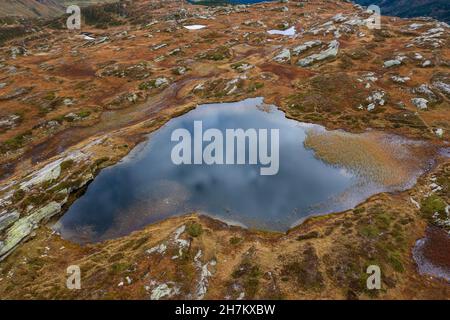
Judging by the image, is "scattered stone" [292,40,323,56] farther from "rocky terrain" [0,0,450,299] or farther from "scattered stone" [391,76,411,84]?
"scattered stone" [391,76,411,84]

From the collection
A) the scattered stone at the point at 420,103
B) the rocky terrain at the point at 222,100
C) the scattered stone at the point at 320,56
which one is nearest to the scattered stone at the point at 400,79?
the rocky terrain at the point at 222,100

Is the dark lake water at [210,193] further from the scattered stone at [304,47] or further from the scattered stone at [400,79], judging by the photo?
the scattered stone at [304,47]

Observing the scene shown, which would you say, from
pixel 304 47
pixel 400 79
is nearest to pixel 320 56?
pixel 304 47

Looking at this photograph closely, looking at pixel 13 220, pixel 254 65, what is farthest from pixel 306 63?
pixel 13 220

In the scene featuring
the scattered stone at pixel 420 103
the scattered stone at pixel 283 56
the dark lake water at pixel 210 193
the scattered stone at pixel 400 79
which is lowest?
the dark lake water at pixel 210 193

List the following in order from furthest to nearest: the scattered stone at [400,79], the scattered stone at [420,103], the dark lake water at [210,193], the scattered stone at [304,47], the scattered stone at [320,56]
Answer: the scattered stone at [304,47], the scattered stone at [320,56], the scattered stone at [400,79], the scattered stone at [420,103], the dark lake water at [210,193]
